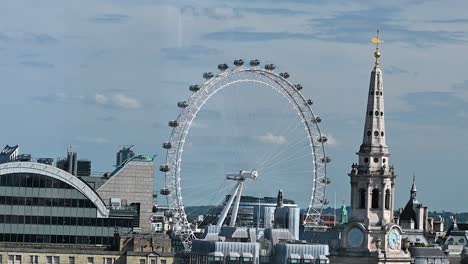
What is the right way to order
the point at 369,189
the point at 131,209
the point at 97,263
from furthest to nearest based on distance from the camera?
the point at 131,209
the point at 97,263
the point at 369,189

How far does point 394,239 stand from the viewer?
443ft

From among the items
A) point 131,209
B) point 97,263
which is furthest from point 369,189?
point 131,209

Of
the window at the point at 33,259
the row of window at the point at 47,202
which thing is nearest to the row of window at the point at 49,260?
the window at the point at 33,259

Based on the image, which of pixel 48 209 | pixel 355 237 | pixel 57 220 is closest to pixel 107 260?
pixel 57 220

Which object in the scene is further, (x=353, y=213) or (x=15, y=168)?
(x=15, y=168)

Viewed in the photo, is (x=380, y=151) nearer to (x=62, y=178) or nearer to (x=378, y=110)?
(x=378, y=110)

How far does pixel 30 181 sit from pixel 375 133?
54.1 m

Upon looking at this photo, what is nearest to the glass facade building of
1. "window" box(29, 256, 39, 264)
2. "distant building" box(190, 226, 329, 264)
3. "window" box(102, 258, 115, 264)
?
"window" box(29, 256, 39, 264)

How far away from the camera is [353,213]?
135625 mm

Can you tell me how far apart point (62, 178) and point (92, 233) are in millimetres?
6876

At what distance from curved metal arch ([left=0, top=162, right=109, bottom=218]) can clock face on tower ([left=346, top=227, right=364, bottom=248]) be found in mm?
51769

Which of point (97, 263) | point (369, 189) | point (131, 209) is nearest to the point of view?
point (369, 189)

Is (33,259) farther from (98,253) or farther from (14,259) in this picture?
(98,253)

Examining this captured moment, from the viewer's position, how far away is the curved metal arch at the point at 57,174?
178 meters
